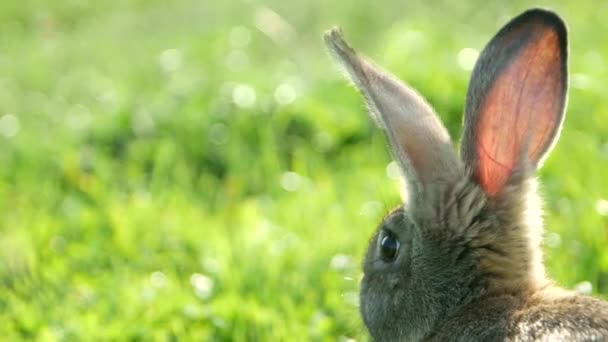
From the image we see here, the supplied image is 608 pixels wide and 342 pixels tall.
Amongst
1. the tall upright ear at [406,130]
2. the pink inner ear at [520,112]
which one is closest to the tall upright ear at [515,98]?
the pink inner ear at [520,112]

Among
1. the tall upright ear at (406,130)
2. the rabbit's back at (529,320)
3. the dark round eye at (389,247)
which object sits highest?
the tall upright ear at (406,130)

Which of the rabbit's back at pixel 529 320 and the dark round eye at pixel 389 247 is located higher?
the dark round eye at pixel 389 247

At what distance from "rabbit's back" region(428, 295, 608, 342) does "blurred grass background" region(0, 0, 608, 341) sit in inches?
45.2

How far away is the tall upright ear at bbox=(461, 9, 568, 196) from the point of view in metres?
4.45

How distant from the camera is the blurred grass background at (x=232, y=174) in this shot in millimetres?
5625

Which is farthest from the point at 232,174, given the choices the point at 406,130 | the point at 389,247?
the point at 406,130

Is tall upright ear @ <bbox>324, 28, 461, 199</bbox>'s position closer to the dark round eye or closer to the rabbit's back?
the dark round eye

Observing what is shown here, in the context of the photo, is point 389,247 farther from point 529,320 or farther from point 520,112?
point 529,320

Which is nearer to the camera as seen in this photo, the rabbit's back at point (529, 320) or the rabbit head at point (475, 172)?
the rabbit's back at point (529, 320)

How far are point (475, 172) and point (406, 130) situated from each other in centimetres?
30

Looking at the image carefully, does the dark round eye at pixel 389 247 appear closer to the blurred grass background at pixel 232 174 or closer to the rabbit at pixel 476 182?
the rabbit at pixel 476 182

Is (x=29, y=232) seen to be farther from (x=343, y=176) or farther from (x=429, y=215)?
(x=429, y=215)

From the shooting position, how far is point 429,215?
14.7 ft

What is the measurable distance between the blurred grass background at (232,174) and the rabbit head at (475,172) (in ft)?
2.75
